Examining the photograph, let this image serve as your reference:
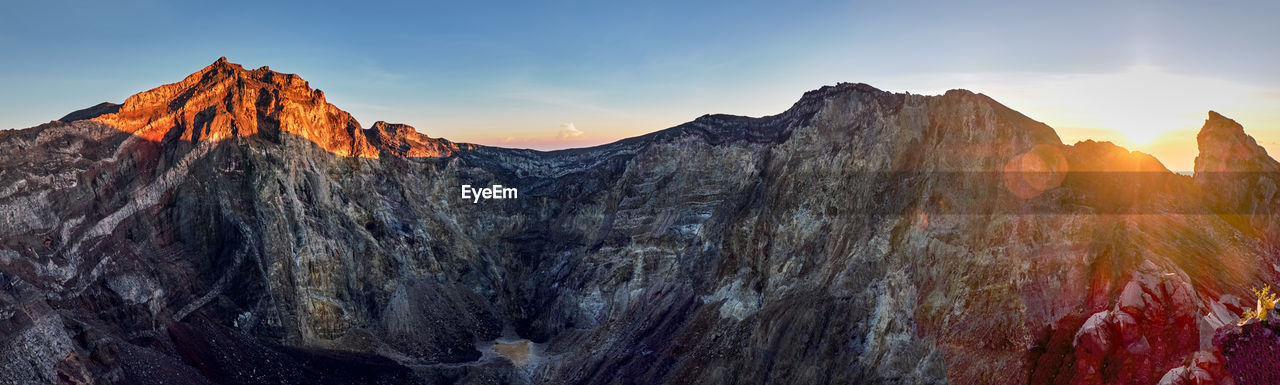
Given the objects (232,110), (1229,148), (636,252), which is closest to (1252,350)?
(1229,148)

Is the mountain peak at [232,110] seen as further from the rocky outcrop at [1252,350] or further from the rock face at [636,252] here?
the rocky outcrop at [1252,350]

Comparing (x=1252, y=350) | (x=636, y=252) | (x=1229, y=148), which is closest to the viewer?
(x=1252, y=350)

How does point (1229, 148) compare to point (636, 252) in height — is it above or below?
above

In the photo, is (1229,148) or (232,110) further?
(232,110)

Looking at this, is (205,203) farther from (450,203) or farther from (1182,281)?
(1182,281)

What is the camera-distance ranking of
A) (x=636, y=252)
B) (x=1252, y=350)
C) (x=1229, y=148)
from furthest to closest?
(x=636, y=252), (x=1229, y=148), (x=1252, y=350)

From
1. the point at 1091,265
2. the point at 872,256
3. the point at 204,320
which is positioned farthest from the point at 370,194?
the point at 1091,265

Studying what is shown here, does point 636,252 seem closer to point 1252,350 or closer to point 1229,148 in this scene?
point 1229,148

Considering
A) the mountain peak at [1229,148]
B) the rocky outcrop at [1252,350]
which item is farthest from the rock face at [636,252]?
the rocky outcrop at [1252,350]
